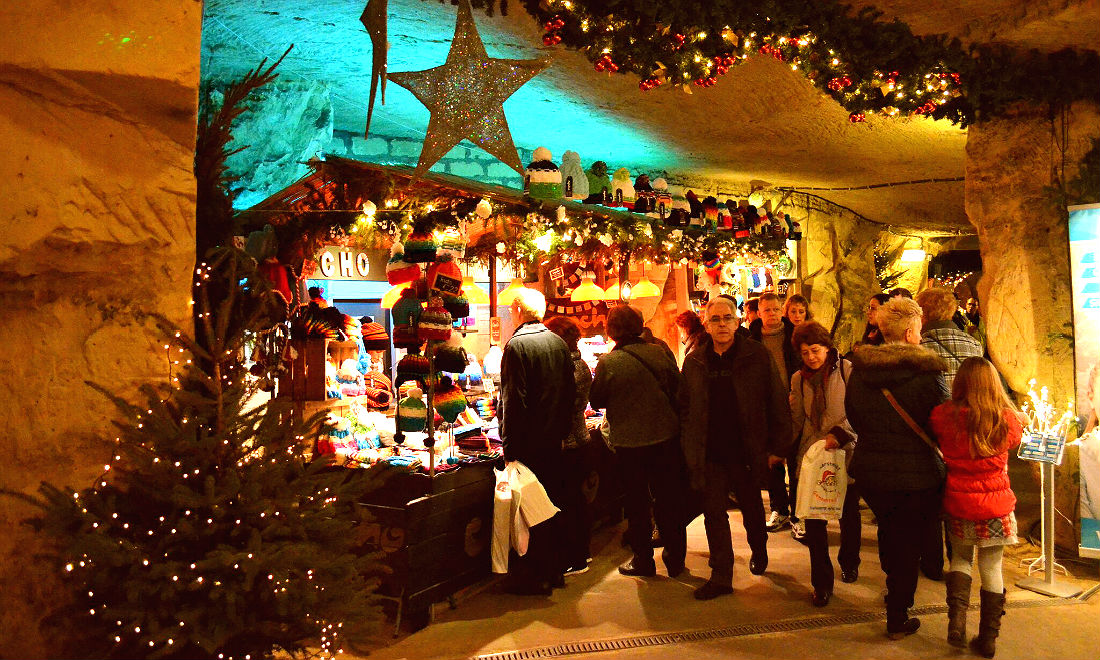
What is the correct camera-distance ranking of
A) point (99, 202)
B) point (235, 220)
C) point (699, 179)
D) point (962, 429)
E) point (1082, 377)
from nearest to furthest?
point (99, 202), point (235, 220), point (962, 429), point (1082, 377), point (699, 179)

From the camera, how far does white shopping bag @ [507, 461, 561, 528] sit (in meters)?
4.59

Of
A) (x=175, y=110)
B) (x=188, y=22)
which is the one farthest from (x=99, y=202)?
(x=188, y=22)

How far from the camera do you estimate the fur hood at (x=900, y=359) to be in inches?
151

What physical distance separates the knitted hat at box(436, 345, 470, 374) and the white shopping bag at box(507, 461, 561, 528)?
66 centimetres

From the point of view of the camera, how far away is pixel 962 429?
3.67m

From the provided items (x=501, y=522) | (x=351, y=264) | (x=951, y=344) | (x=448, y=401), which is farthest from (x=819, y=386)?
(x=351, y=264)

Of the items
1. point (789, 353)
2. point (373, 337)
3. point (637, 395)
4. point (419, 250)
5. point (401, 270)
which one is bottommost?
point (637, 395)

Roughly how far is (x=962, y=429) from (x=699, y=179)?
22.9 ft

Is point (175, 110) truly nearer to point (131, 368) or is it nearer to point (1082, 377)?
point (131, 368)

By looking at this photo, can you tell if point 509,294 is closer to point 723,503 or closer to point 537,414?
point 537,414

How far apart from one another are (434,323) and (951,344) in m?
3.14

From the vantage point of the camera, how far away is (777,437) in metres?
4.43

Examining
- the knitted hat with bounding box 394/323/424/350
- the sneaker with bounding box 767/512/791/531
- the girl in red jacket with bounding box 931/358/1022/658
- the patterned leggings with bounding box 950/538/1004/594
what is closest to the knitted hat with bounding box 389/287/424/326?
the knitted hat with bounding box 394/323/424/350

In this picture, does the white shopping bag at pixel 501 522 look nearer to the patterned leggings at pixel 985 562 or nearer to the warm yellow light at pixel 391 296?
the warm yellow light at pixel 391 296
